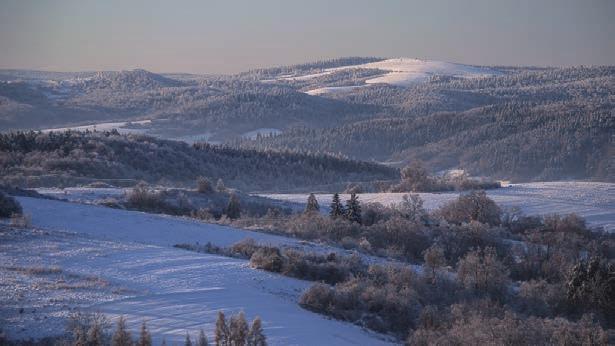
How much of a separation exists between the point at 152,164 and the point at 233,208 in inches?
738

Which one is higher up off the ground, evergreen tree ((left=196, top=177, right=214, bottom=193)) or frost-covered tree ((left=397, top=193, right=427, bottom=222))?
evergreen tree ((left=196, top=177, right=214, bottom=193))

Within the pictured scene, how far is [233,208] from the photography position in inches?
1313

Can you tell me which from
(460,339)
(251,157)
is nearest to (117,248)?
(460,339)

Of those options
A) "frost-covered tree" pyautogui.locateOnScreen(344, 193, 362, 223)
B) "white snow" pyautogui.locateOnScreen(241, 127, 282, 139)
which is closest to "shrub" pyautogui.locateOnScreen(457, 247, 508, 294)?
"frost-covered tree" pyautogui.locateOnScreen(344, 193, 362, 223)

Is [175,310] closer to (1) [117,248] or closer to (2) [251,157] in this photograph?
(1) [117,248]

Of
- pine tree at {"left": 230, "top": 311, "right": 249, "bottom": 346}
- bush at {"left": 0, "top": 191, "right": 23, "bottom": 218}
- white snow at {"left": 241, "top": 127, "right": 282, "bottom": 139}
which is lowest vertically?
pine tree at {"left": 230, "top": 311, "right": 249, "bottom": 346}

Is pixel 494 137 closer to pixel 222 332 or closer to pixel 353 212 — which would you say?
pixel 353 212

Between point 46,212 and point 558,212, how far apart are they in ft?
82.7

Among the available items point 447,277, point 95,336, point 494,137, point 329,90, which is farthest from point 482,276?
point 329,90

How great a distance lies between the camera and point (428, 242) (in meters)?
27.4

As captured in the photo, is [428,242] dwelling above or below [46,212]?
below

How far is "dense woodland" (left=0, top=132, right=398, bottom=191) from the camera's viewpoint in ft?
141

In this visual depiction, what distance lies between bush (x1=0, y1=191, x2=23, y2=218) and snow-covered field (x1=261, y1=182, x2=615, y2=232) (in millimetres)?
18795

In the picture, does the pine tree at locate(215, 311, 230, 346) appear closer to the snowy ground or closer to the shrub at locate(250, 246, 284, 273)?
the snowy ground
